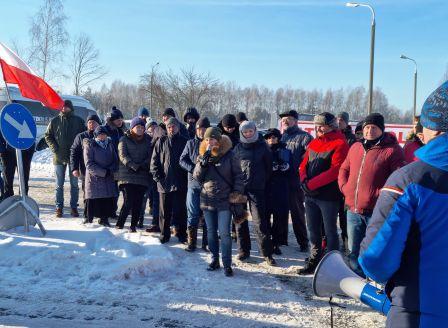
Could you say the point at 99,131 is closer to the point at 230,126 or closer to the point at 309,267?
the point at 230,126

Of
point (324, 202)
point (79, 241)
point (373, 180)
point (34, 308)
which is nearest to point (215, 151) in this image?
point (324, 202)

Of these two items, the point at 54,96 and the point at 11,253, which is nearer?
the point at 11,253

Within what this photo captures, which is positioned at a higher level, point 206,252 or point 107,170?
point 107,170

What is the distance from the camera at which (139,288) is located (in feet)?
15.5

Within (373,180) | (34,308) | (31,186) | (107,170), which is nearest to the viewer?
(34,308)

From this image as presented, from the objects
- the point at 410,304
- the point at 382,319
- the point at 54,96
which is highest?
the point at 54,96

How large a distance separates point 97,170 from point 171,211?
1.56m

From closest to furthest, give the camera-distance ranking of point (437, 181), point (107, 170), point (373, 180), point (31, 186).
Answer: point (437, 181), point (373, 180), point (107, 170), point (31, 186)

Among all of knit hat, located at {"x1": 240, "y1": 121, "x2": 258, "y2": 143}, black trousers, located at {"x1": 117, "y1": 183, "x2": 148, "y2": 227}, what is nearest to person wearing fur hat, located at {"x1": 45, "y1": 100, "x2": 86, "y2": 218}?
black trousers, located at {"x1": 117, "y1": 183, "x2": 148, "y2": 227}

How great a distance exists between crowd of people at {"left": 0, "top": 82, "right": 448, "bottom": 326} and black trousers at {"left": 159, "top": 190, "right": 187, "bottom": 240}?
2 cm

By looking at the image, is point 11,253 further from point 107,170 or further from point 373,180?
point 373,180

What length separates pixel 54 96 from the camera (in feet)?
21.1

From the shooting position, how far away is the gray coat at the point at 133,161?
7.02 meters

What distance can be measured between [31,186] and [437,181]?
11939 millimetres
